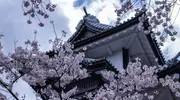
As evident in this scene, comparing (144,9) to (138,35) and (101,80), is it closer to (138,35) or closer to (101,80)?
→ (101,80)

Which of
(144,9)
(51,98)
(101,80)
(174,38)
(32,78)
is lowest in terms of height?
(174,38)

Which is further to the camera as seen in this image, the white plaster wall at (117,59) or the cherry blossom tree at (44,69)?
the white plaster wall at (117,59)

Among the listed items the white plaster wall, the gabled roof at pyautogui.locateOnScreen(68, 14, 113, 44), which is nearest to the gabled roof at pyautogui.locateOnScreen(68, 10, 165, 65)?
the gabled roof at pyautogui.locateOnScreen(68, 14, 113, 44)

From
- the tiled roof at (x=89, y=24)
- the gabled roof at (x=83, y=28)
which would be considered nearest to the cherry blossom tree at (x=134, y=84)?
the tiled roof at (x=89, y=24)

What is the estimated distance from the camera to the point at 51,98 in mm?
7379

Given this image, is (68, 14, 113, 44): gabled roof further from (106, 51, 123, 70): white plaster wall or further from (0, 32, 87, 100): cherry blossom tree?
(0, 32, 87, 100): cherry blossom tree

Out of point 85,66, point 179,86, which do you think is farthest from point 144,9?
point 85,66

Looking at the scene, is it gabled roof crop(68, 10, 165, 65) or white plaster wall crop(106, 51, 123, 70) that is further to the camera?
white plaster wall crop(106, 51, 123, 70)

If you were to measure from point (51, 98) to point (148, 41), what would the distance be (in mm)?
5635

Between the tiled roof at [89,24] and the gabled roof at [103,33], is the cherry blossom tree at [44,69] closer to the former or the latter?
the gabled roof at [103,33]

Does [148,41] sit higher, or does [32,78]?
[148,41]

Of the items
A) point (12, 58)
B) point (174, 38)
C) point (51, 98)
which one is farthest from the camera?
point (12, 58)

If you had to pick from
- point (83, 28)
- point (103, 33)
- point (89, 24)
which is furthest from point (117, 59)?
point (83, 28)

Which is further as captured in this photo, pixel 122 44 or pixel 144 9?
pixel 122 44
